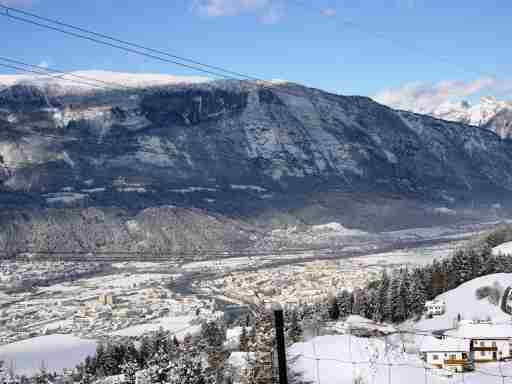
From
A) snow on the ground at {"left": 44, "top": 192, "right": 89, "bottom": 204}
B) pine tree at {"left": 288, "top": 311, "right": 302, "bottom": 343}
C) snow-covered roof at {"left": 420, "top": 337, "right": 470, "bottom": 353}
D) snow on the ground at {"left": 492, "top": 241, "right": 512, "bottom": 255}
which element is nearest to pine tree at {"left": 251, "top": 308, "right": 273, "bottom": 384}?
snow-covered roof at {"left": 420, "top": 337, "right": 470, "bottom": 353}

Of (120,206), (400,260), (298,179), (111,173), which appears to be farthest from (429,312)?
(298,179)

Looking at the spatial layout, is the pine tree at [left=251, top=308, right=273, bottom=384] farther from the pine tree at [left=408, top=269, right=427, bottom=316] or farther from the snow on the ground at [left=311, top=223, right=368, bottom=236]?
the snow on the ground at [left=311, top=223, right=368, bottom=236]

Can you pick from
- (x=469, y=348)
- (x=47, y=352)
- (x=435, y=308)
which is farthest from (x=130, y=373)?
(x=435, y=308)

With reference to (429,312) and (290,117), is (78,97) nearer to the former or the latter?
(290,117)

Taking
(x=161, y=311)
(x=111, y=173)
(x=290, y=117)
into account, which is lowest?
(x=161, y=311)

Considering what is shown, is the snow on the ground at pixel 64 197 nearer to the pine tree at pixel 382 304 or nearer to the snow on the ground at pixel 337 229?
the snow on the ground at pixel 337 229
